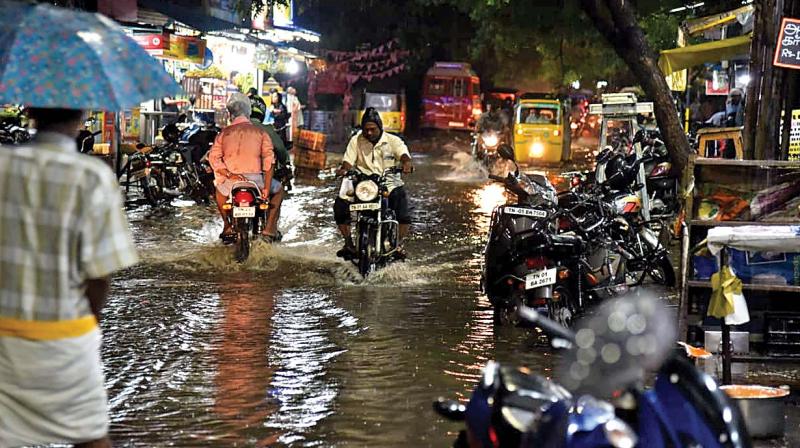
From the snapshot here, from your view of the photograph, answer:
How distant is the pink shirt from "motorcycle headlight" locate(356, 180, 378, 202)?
1.52 m

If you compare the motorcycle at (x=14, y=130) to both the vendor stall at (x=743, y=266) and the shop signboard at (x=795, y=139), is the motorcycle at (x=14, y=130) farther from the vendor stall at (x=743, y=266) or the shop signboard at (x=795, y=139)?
the vendor stall at (x=743, y=266)

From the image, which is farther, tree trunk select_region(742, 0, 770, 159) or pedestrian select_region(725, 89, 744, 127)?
pedestrian select_region(725, 89, 744, 127)

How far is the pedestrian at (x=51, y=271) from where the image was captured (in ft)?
12.4

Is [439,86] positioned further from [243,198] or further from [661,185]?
[243,198]

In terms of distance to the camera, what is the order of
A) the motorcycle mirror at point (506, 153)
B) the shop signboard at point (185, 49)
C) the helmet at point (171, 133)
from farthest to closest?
the shop signboard at point (185, 49) → the helmet at point (171, 133) → the motorcycle mirror at point (506, 153)

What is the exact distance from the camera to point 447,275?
12.1m

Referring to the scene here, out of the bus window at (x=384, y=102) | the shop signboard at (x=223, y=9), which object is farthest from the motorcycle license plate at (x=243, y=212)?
the bus window at (x=384, y=102)

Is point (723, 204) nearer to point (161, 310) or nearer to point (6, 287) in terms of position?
point (161, 310)

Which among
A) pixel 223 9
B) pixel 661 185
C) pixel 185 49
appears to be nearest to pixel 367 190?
pixel 661 185

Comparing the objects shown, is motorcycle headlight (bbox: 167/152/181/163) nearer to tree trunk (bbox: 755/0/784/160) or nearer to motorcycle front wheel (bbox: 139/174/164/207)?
motorcycle front wheel (bbox: 139/174/164/207)

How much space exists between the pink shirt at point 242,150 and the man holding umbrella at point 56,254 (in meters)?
8.17

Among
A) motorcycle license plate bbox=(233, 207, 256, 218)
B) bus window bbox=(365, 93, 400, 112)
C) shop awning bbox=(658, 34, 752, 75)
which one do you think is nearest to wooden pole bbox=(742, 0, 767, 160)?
shop awning bbox=(658, 34, 752, 75)

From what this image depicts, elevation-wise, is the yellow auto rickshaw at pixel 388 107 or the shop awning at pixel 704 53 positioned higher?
the shop awning at pixel 704 53

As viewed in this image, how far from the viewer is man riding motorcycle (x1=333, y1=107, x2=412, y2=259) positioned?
11.5 m
